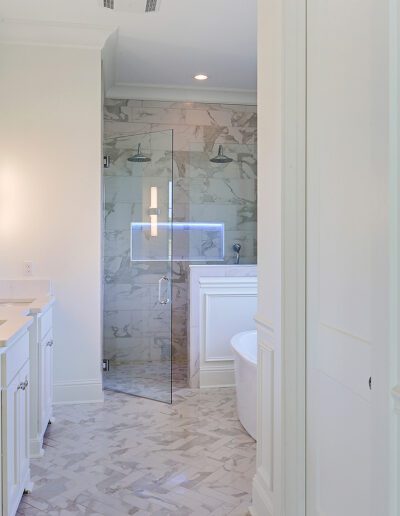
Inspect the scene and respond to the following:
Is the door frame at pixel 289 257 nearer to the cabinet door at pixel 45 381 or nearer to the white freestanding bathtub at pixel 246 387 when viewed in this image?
the white freestanding bathtub at pixel 246 387

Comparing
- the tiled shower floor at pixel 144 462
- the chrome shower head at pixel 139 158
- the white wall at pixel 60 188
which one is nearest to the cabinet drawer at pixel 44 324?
the white wall at pixel 60 188

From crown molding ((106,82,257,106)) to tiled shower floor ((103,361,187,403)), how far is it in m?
2.78

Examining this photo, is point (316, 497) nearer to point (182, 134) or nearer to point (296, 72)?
point (296, 72)

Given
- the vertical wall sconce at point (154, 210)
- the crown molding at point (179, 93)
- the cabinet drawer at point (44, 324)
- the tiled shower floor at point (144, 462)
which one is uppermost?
the crown molding at point (179, 93)

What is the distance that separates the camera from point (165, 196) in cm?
437

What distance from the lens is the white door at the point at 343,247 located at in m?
1.15

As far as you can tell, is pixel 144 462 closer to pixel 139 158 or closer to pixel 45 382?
pixel 45 382

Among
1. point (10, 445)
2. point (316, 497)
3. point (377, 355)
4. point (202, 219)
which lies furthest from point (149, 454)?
point (202, 219)

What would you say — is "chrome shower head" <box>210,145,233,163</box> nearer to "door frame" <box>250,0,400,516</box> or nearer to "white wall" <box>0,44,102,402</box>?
"white wall" <box>0,44,102,402</box>

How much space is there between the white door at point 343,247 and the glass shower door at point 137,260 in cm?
263

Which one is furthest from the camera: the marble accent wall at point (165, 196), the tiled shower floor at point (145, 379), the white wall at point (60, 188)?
the marble accent wall at point (165, 196)

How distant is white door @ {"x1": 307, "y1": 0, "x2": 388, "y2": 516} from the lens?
1.15m

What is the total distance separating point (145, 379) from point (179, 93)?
297 centimetres

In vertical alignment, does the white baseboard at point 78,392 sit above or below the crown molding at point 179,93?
below
